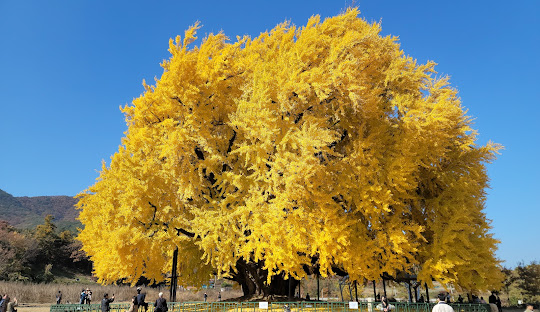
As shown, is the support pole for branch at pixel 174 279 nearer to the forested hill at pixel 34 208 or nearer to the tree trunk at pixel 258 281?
the tree trunk at pixel 258 281

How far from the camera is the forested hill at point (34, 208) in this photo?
11750cm

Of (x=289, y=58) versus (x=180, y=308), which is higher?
(x=289, y=58)

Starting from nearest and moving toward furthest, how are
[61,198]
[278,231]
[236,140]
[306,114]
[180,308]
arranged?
[278,231] < [180,308] < [306,114] < [236,140] < [61,198]

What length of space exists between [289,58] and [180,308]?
10816 mm

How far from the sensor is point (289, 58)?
13.9 metres

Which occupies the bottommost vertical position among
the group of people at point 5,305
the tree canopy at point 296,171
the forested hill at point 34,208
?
the group of people at point 5,305

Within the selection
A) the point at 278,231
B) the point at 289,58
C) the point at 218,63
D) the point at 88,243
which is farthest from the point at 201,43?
the point at 88,243

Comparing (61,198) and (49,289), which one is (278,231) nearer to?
(49,289)

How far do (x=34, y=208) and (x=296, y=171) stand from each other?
15832 cm

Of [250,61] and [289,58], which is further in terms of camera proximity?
[250,61]

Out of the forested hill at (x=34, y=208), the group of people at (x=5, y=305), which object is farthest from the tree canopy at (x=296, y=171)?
the forested hill at (x=34, y=208)

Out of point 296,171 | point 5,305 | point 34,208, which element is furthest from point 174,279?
point 34,208

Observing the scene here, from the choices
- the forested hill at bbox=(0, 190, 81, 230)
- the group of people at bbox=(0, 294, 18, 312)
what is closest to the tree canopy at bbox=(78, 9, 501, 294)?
the group of people at bbox=(0, 294, 18, 312)

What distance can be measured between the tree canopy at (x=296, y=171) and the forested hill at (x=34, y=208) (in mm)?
118367
